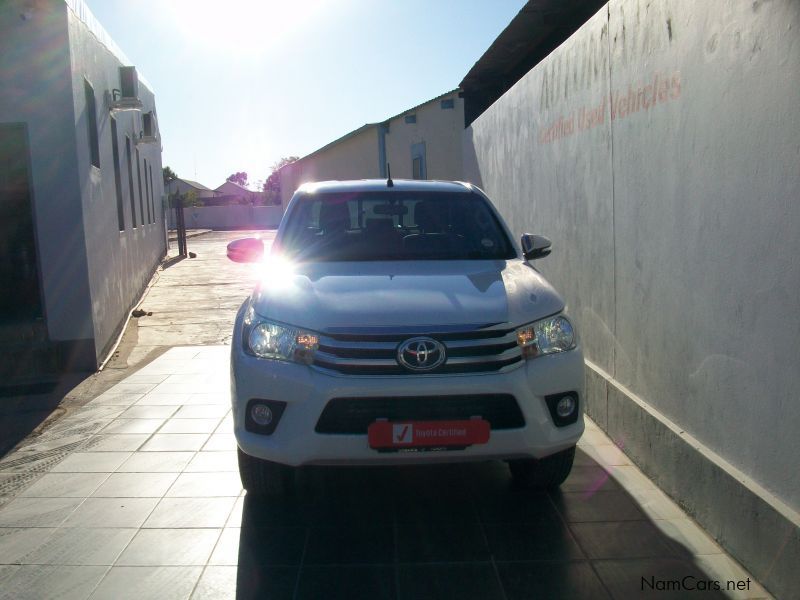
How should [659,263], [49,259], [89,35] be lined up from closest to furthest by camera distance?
[659,263]
[49,259]
[89,35]

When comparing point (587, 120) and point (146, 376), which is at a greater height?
point (587, 120)

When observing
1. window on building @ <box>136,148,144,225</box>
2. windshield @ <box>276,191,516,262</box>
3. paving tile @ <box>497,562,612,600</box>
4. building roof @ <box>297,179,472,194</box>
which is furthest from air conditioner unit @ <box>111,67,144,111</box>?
paving tile @ <box>497,562,612,600</box>

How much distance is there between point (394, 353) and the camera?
12.1 feet

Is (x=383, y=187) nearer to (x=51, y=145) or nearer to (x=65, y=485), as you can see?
(x=65, y=485)

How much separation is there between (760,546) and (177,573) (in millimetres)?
2592

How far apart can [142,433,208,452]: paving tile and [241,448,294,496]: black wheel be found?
1.36 m

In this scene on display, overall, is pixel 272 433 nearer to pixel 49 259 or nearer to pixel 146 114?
pixel 49 259

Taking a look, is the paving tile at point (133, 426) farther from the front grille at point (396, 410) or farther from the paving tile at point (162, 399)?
the front grille at point (396, 410)

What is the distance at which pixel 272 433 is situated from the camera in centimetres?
379

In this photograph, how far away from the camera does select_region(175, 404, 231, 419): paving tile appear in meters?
6.36

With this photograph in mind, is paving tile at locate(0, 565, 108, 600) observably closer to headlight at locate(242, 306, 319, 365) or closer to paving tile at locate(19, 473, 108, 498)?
paving tile at locate(19, 473, 108, 498)

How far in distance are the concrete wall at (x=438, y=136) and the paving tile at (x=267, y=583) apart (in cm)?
1370

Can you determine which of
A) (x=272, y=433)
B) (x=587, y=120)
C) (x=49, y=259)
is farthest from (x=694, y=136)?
(x=49, y=259)

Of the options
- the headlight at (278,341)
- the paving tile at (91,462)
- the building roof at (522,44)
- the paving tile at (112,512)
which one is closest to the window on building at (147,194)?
the building roof at (522,44)
